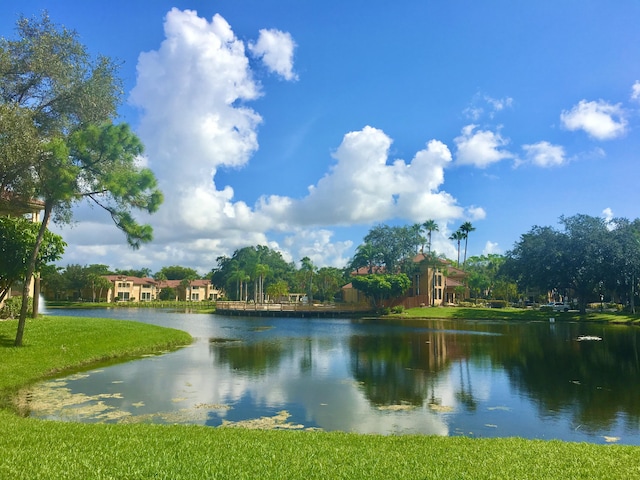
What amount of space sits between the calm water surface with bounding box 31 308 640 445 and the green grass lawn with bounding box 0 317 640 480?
2.83m

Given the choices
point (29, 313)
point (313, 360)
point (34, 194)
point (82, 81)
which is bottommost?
point (313, 360)

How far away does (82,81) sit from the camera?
18.8 metres

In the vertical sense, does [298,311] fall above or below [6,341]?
below

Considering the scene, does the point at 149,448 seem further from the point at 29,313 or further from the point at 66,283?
the point at 66,283

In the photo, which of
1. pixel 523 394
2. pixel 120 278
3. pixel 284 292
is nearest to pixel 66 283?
pixel 120 278

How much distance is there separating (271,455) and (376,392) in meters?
9.55

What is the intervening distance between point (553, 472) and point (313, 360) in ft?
62.6

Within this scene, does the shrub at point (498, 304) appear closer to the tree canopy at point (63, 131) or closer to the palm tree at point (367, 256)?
the palm tree at point (367, 256)

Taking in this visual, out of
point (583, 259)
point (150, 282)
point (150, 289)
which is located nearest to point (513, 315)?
point (583, 259)

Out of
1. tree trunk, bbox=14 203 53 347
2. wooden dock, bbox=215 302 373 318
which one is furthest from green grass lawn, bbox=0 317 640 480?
wooden dock, bbox=215 302 373 318

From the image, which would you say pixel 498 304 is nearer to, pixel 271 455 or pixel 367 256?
pixel 367 256

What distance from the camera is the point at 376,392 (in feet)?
55.7

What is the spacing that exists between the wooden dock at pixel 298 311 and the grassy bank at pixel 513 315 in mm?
8121

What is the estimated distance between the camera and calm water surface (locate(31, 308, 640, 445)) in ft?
42.4
